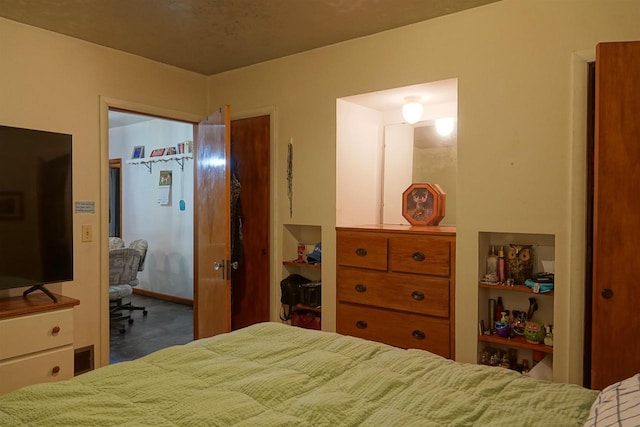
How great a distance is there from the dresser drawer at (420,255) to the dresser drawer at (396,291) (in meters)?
0.05

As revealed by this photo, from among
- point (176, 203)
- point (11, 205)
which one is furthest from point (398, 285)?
point (176, 203)

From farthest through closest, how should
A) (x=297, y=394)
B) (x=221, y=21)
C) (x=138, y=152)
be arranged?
(x=138, y=152)
(x=221, y=21)
(x=297, y=394)

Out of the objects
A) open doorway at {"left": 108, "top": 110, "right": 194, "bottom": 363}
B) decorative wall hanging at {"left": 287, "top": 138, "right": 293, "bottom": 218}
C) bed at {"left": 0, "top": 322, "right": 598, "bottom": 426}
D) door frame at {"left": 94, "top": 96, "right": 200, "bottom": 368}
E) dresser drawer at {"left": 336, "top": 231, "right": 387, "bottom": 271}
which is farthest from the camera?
open doorway at {"left": 108, "top": 110, "right": 194, "bottom": 363}

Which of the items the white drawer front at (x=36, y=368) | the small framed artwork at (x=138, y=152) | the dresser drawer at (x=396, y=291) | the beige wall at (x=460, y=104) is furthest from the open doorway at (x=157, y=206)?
the dresser drawer at (x=396, y=291)

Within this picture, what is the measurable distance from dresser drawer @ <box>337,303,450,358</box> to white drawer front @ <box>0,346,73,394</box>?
1759mm

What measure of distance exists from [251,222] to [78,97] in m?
1.59

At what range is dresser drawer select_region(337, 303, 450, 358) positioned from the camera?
284cm

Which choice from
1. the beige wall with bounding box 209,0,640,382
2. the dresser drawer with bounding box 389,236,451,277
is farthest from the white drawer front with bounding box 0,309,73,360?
the dresser drawer with bounding box 389,236,451,277

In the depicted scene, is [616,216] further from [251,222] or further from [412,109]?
[251,222]

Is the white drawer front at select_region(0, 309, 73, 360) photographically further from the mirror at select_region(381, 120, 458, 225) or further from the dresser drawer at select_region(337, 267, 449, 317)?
the mirror at select_region(381, 120, 458, 225)

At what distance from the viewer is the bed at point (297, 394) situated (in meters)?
1.26

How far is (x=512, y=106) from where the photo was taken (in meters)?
2.59

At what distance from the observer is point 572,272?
2.40 m

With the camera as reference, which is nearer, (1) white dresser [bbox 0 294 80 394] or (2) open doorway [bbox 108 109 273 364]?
(1) white dresser [bbox 0 294 80 394]
